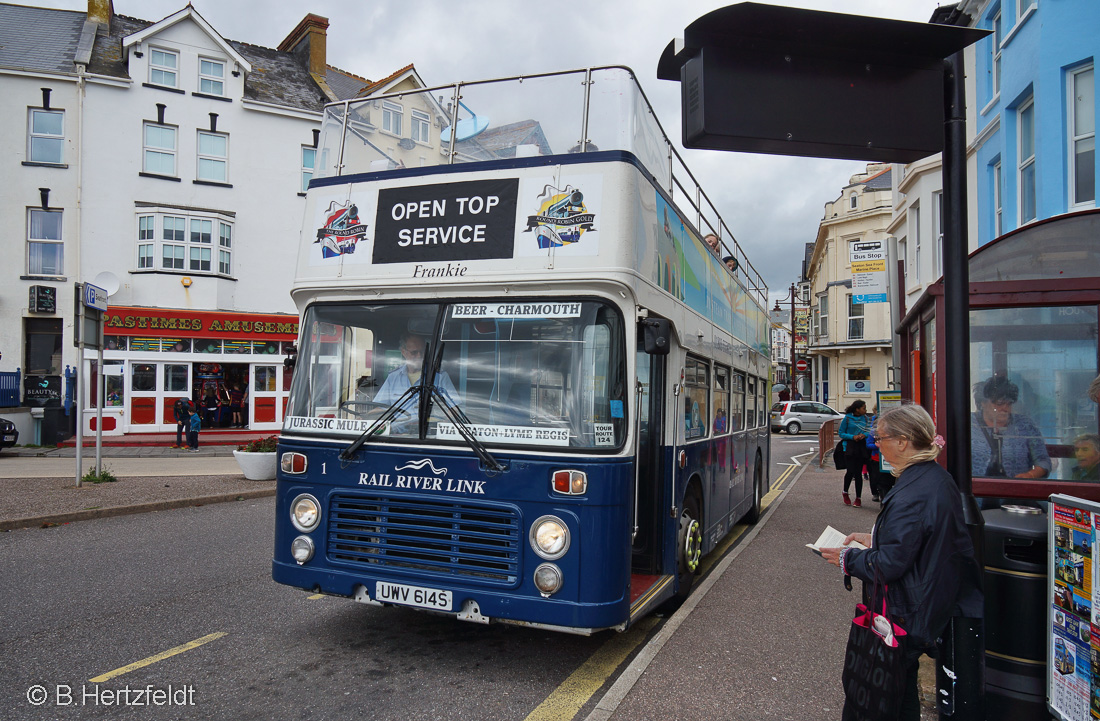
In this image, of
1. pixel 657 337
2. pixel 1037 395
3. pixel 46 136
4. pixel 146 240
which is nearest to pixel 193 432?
pixel 146 240

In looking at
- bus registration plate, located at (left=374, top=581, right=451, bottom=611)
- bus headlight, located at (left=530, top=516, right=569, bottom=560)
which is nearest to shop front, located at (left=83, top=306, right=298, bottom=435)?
bus registration plate, located at (left=374, top=581, right=451, bottom=611)

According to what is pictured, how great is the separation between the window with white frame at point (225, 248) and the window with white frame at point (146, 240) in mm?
1933

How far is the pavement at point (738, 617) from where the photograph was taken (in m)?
4.11

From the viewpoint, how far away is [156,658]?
472 cm

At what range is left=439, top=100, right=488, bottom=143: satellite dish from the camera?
5277mm

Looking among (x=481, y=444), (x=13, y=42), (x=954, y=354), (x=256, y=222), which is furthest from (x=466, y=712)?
(x=13, y=42)

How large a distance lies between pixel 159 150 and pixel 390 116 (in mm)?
22282

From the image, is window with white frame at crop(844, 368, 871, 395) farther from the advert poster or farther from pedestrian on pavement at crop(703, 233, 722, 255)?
the advert poster

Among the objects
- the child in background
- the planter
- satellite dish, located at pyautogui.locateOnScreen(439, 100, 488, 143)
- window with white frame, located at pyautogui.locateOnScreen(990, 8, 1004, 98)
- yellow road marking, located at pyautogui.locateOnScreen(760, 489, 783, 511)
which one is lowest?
yellow road marking, located at pyautogui.locateOnScreen(760, 489, 783, 511)

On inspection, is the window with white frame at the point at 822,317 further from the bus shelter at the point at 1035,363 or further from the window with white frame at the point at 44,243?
the bus shelter at the point at 1035,363

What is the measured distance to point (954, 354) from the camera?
338 centimetres

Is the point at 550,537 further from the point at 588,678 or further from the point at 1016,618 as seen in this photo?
the point at 1016,618

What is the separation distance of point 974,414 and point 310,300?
4502mm

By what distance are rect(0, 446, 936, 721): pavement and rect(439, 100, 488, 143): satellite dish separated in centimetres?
372
